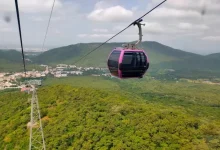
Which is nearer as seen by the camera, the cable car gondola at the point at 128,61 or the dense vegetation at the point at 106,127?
the cable car gondola at the point at 128,61

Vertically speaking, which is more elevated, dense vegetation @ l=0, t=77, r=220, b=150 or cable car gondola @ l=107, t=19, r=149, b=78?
cable car gondola @ l=107, t=19, r=149, b=78

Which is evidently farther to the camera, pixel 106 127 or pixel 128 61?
pixel 106 127

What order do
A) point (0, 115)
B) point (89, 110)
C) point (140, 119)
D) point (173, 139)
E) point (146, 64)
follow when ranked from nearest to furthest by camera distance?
point (146, 64) < point (173, 139) < point (140, 119) < point (89, 110) < point (0, 115)

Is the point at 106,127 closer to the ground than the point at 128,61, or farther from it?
closer to the ground

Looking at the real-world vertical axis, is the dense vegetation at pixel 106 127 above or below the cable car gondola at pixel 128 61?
below

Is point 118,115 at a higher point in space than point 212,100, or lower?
higher

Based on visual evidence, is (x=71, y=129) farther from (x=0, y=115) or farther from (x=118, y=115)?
(x=0, y=115)

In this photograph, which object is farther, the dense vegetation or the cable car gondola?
the dense vegetation

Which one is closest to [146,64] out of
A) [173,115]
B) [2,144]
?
[173,115]
